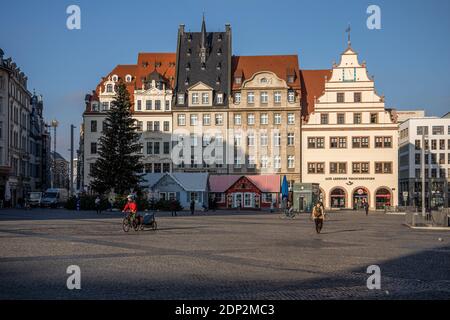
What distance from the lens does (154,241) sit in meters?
24.6

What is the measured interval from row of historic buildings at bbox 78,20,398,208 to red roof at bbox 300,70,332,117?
12cm

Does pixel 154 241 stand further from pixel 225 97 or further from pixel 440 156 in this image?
pixel 440 156

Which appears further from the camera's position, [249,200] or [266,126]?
[266,126]

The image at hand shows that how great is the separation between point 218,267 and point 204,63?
224ft

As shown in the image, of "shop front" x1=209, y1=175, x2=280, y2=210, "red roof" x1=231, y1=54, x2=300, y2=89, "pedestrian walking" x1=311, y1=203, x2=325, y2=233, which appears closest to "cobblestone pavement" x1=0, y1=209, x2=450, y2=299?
"pedestrian walking" x1=311, y1=203, x2=325, y2=233

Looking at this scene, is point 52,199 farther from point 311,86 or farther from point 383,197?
point 383,197

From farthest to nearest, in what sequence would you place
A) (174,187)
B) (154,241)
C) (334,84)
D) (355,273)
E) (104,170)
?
(334,84) < (174,187) < (104,170) < (154,241) < (355,273)

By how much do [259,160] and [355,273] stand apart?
63.2 meters

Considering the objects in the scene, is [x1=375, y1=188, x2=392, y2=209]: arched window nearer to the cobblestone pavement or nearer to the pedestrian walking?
the pedestrian walking

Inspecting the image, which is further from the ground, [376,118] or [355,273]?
[376,118]

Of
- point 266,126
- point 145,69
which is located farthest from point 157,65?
point 266,126

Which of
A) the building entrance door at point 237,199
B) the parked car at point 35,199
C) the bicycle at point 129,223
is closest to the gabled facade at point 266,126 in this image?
the building entrance door at point 237,199

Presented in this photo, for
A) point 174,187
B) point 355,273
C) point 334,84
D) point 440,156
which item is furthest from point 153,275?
point 440,156

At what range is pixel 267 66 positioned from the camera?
83.4 meters
